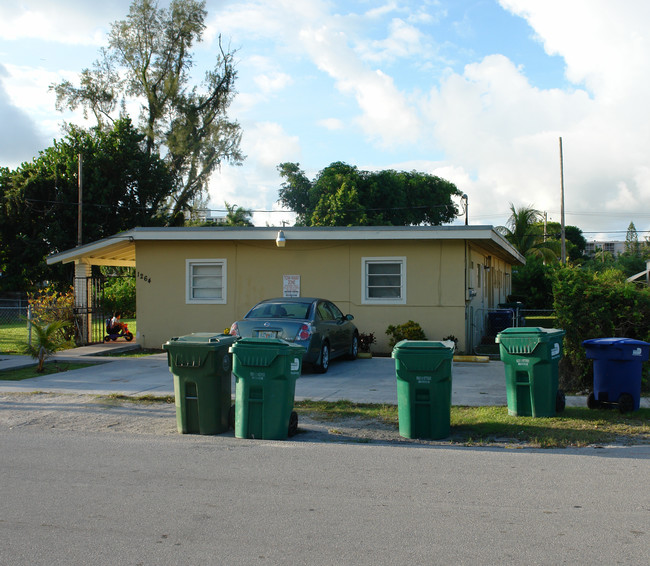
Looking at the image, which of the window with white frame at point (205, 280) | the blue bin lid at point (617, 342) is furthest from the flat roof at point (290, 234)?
the blue bin lid at point (617, 342)

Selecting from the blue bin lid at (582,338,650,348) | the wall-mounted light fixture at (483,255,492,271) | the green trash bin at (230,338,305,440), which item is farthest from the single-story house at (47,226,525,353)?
the green trash bin at (230,338,305,440)

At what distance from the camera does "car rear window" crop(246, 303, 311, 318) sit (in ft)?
42.5

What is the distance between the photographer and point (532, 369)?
8.48 metres

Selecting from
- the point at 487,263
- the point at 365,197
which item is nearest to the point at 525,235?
the point at 365,197

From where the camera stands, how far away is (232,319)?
56.3ft

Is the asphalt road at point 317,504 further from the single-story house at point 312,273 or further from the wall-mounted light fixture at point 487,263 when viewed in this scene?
the wall-mounted light fixture at point 487,263

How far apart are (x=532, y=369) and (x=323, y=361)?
527 centimetres

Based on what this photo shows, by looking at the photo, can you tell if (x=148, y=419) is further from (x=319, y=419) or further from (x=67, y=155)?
(x=67, y=155)

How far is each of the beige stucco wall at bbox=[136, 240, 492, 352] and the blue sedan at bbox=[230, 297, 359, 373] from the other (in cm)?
208

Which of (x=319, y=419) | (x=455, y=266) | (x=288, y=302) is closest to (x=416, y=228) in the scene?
(x=455, y=266)

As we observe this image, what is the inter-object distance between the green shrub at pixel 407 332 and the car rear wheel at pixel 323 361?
286cm

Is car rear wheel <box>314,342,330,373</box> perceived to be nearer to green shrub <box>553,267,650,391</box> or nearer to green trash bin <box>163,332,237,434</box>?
green shrub <box>553,267,650,391</box>

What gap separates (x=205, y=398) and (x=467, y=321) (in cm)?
988

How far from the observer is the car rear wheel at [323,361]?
505 inches
